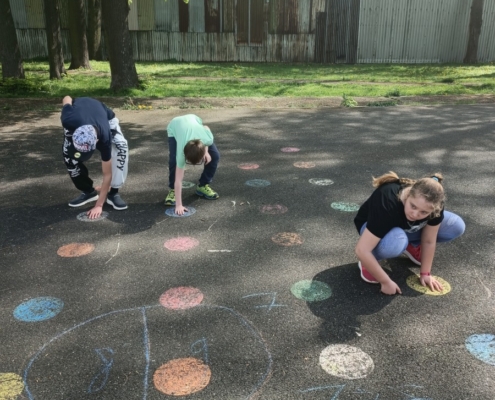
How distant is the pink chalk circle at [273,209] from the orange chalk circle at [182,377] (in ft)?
6.59

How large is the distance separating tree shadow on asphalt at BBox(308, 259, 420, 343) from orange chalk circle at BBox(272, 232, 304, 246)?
0.46 meters

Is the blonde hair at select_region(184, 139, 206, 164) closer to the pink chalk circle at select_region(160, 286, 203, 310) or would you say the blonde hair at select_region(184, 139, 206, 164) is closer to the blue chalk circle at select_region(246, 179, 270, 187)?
the pink chalk circle at select_region(160, 286, 203, 310)

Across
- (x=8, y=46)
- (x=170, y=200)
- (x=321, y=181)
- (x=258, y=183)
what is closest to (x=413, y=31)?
(x=8, y=46)

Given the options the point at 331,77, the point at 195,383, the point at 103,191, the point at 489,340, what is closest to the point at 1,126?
the point at 103,191

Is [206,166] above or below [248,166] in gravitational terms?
above

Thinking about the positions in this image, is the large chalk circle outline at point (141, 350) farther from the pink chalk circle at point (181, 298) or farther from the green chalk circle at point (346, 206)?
the green chalk circle at point (346, 206)

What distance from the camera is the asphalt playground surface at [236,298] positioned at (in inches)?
82.5

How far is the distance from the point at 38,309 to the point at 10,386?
625 millimetres

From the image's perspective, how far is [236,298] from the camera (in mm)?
2727

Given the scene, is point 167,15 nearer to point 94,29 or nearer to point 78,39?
point 94,29

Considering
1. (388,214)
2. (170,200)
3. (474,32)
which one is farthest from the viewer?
(474,32)

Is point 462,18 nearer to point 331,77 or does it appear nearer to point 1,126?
point 331,77

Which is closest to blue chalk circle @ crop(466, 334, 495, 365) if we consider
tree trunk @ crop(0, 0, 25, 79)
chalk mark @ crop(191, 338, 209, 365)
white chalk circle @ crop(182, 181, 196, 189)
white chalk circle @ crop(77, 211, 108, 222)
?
chalk mark @ crop(191, 338, 209, 365)

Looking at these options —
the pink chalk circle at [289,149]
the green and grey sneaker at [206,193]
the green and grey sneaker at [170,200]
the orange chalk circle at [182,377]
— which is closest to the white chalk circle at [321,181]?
the green and grey sneaker at [206,193]
